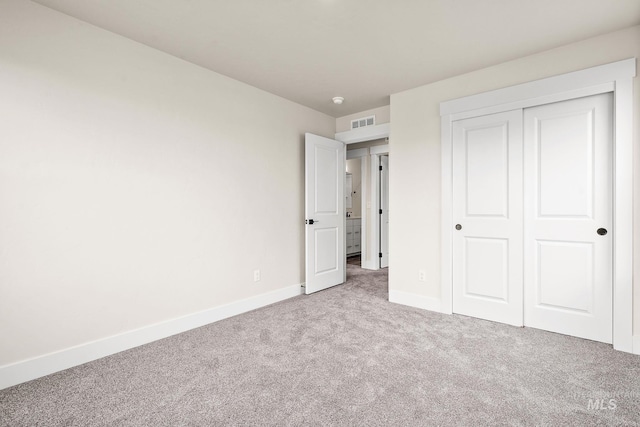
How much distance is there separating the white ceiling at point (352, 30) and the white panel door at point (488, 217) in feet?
2.20

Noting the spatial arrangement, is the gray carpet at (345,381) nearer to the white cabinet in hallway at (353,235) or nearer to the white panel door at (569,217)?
the white panel door at (569,217)

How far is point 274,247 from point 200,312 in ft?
3.64

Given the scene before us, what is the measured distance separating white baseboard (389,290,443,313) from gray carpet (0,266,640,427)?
16.8 inches

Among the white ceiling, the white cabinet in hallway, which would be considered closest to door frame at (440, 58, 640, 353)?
the white ceiling

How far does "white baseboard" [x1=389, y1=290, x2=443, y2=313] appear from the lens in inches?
127

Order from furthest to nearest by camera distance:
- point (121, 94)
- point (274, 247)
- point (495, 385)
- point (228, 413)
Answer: point (274, 247)
point (121, 94)
point (495, 385)
point (228, 413)

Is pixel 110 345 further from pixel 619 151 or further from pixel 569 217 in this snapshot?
pixel 619 151

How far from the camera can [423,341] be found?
2.48 metres

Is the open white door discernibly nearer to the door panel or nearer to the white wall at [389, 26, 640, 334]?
the white wall at [389, 26, 640, 334]

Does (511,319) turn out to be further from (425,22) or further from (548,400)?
(425,22)

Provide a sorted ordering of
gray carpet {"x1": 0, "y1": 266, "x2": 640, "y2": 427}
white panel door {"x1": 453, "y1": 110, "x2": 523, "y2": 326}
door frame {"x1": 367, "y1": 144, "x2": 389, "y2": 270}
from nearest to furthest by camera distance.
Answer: gray carpet {"x1": 0, "y1": 266, "x2": 640, "y2": 427}
white panel door {"x1": 453, "y1": 110, "x2": 523, "y2": 326}
door frame {"x1": 367, "y1": 144, "x2": 389, "y2": 270}

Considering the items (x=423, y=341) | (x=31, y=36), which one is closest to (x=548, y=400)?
(x=423, y=341)

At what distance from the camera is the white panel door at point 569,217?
95.1 inches

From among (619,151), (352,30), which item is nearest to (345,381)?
(352,30)
